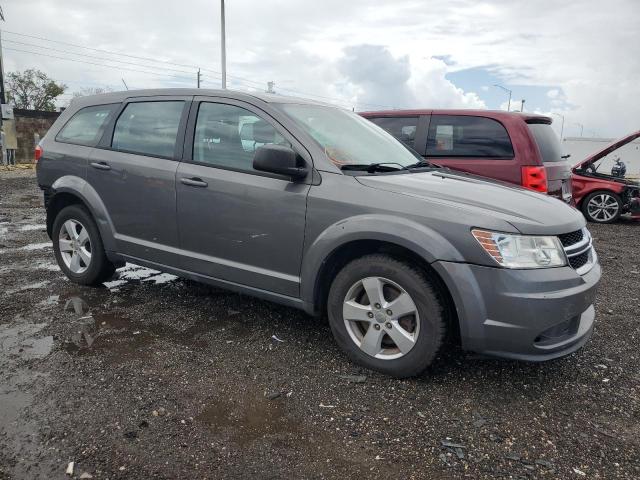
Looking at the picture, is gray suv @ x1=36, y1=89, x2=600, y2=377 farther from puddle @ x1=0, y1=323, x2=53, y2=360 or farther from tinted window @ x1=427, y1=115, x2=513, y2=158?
tinted window @ x1=427, y1=115, x2=513, y2=158

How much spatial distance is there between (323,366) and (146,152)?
7.49ft

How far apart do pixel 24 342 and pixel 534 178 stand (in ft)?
17.6

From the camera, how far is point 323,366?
3.33 meters

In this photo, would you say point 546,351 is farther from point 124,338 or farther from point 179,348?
point 124,338

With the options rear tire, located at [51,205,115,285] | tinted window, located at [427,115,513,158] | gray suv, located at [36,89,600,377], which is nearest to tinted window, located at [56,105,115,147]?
gray suv, located at [36,89,600,377]

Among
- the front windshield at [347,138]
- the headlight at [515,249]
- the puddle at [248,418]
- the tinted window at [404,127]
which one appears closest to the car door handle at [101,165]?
the front windshield at [347,138]

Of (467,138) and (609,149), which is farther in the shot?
(609,149)

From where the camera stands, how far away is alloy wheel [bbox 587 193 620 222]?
10.0 meters

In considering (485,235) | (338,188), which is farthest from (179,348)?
(485,235)

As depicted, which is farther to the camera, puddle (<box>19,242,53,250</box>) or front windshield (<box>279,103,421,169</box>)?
puddle (<box>19,242,53,250</box>)

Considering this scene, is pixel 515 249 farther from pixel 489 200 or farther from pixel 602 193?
pixel 602 193

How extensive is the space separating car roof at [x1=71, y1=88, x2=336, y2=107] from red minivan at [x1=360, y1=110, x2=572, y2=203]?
8.72ft

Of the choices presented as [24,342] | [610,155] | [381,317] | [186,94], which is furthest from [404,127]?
[610,155]

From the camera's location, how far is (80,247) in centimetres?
471
